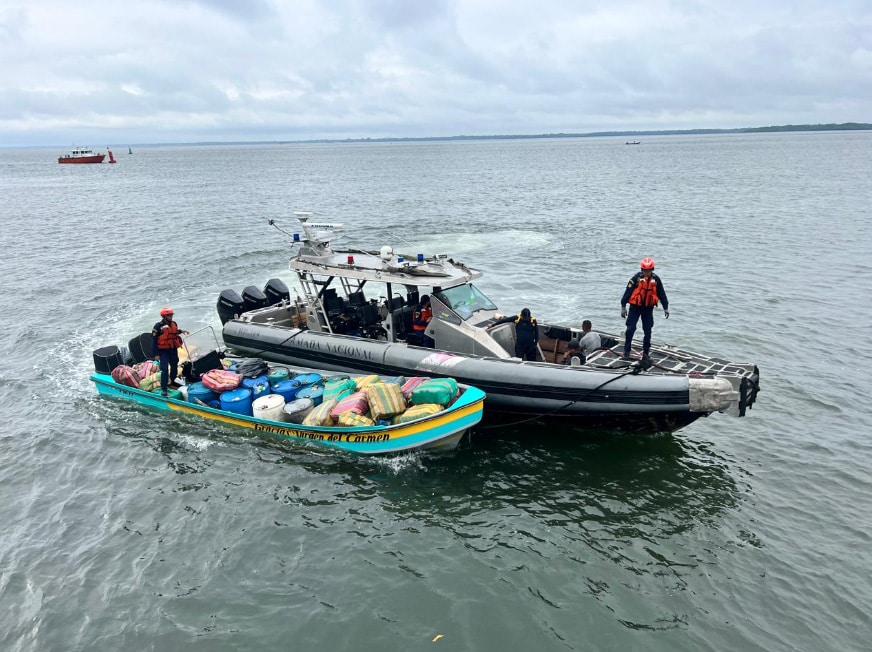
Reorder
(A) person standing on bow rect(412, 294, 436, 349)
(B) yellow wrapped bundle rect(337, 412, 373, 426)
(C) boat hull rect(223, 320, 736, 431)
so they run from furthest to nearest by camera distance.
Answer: (A) person standing on bow rect(412, 294, 436, 349)
(B) yellow wrapped bundle rect(337, 412, 373, 426)
(C) boat hull rect(223, 320, 736, 431)

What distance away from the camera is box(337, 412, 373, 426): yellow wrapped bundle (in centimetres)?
979

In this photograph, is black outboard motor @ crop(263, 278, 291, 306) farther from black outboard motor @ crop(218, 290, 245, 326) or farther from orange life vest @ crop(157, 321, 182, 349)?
orange life vest @ crop(157, 321, 182, 349)

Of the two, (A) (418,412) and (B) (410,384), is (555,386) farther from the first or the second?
(B) (410,384)

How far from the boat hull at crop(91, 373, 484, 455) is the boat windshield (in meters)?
2.09

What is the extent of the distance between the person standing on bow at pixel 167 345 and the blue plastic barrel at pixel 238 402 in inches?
59.0

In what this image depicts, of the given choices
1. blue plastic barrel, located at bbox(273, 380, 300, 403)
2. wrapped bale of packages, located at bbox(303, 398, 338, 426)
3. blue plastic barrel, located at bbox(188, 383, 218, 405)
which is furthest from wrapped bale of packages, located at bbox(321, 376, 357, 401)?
blue plastic barrel, located at bbox(188, 383, 218, 405)

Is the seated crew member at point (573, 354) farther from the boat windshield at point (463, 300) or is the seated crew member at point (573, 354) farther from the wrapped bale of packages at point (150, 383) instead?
the wrapped bale of packages at point (150, 383)

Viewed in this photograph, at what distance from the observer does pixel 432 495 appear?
9.23m

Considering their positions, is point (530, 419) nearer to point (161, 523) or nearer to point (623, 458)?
point (623, 458)

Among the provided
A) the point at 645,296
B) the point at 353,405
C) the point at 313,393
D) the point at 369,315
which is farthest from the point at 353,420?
the point at 645,296

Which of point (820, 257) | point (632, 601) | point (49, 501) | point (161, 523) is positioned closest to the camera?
point (632, 601)

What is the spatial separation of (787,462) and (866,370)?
5.41 meters

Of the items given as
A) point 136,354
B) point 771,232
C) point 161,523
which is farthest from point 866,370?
Answer: point 771,232

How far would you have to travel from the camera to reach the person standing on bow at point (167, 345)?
438 inches
